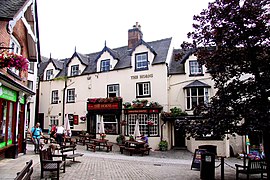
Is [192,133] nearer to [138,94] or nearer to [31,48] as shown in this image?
[31,48]

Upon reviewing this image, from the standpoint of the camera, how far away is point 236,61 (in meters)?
9.09

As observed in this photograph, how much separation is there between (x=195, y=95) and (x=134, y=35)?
9847mm

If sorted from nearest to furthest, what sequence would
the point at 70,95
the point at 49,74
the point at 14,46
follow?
the point at 14,46 < the point at 70,95 < the point at 49,74

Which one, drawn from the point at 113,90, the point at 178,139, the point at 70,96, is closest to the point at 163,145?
the point at 178,139

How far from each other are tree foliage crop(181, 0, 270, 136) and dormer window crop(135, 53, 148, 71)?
13.0m

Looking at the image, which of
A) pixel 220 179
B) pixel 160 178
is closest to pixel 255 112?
pixel 220 179

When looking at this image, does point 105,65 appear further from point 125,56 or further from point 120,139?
point 120,139

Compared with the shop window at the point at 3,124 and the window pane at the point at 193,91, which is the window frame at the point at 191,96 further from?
the shop window at the point at 3,124

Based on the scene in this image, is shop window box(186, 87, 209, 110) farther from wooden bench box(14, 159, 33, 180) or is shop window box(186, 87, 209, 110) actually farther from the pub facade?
wooden bench box(14, 159, 33, 180)

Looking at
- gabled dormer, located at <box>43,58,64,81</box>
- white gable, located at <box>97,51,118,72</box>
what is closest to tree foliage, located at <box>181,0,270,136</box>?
white gable, located at <box>97,51,118,72</box>

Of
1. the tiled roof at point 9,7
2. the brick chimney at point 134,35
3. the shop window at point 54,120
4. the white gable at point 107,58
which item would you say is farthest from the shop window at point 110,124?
the tiled roof at point 9,7

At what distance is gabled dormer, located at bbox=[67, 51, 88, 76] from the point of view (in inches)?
1061

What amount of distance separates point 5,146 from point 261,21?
12.4 m

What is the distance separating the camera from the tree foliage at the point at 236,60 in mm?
8578
